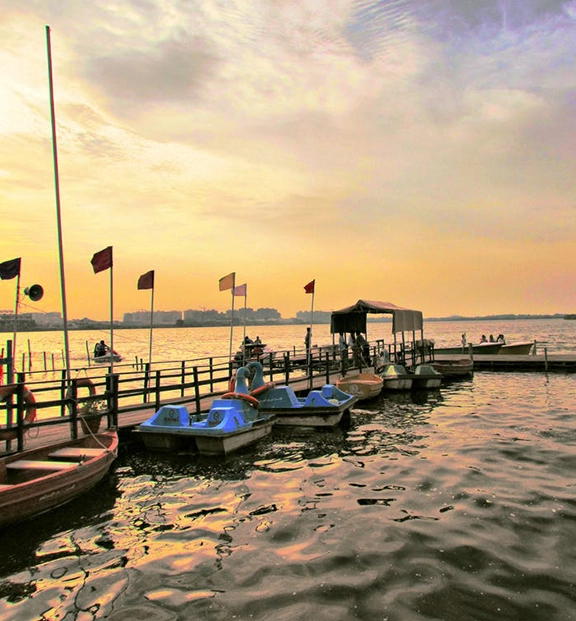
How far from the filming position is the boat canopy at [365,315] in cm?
2603

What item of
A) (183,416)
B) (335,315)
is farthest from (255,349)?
(183,416)

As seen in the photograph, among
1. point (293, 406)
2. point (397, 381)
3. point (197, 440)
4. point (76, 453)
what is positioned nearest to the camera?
point (76, 453)

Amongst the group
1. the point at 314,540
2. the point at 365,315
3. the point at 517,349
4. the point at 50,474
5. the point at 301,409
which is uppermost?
the point at 365,315

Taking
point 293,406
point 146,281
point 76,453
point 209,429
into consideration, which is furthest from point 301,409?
point 146,281

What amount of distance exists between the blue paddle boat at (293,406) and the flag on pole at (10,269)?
9.61 meters

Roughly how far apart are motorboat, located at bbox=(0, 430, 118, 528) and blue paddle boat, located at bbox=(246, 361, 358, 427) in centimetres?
543

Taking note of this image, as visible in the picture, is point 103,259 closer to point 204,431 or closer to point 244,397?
point 244,397

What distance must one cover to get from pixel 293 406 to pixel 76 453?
6839mm

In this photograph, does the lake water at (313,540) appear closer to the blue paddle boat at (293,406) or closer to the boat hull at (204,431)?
the boat hull at (204,431)

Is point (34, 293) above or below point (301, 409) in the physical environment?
above

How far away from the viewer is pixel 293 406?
560 inches

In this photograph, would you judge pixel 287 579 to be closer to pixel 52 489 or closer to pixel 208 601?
pixel 208 601

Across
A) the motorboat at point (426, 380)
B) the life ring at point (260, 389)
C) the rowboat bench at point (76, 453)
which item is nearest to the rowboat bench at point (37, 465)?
the rowboat bench at point (76, 453)

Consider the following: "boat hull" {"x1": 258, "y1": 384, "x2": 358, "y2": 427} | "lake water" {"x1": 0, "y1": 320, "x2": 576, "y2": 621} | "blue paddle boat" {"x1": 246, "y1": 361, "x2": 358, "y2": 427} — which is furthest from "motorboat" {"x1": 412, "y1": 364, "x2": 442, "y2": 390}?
"lake water" {"x1": 0, "y1": 320, "x2": 576, "y2": 621}
